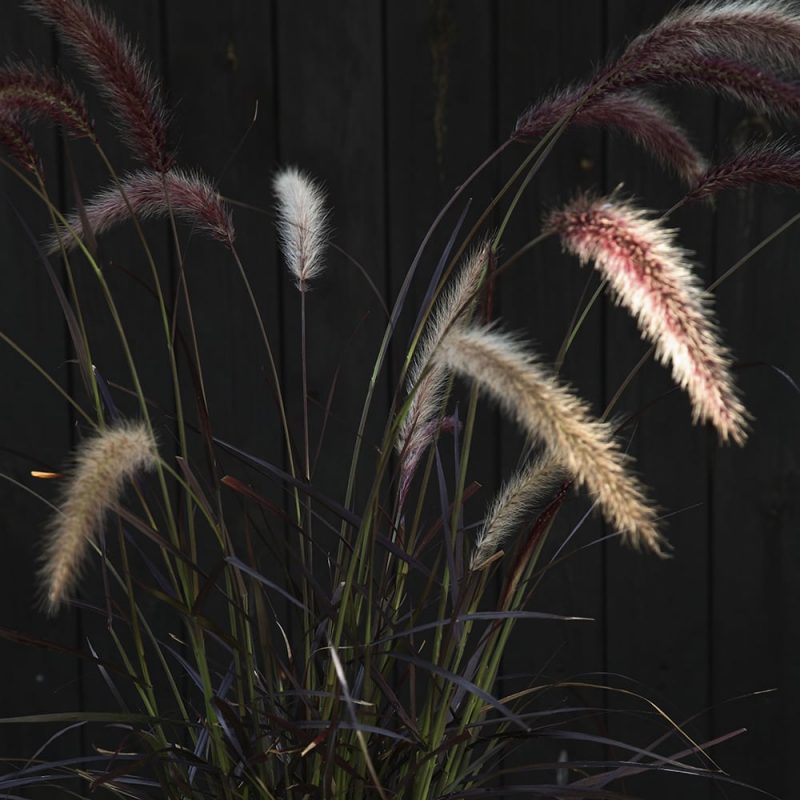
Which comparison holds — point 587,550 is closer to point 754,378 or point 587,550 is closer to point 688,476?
point 688,476

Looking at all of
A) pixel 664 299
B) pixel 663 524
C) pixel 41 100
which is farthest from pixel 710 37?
pixel 663 524

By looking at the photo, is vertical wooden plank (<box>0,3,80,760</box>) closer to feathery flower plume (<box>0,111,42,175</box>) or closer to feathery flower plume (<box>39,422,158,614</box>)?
feathery flower plume (<box>0,111,42,175</box>)

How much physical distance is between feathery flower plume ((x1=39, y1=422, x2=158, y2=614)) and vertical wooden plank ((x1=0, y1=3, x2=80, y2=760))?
936 millimetres

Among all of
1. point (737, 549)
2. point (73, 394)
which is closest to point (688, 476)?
point (737, 549)

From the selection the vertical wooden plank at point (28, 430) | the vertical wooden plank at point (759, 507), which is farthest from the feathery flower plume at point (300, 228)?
the vertical wooden plank at point (759, 507)

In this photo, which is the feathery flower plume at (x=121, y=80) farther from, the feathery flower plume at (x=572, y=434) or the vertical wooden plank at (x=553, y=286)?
the vertical wooden plank at (x=553, y=286)

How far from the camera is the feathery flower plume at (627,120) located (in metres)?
1.05

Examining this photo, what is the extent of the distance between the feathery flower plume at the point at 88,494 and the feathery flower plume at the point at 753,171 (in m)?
0.52

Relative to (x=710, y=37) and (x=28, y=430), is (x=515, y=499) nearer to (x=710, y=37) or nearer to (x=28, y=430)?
(x=710, y=37)

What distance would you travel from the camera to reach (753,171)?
1.04 m

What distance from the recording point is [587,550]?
182 cm

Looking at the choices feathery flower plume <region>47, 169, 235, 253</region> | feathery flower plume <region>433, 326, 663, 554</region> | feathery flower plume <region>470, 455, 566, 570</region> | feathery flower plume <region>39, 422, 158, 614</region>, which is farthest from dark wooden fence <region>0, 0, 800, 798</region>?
feathery flower plume <region>433, 326, 663, 554</region>

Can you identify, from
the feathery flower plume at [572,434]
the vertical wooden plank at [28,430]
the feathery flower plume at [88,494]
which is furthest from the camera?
the vertical wooden plank at [28,430]

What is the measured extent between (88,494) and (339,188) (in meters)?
1.04
